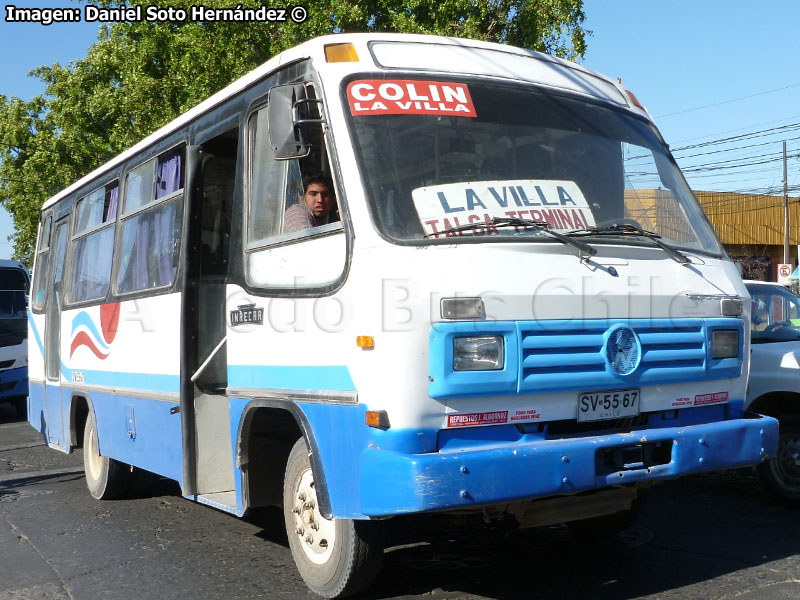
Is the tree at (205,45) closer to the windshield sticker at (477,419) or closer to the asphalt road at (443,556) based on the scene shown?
the asphalt road at (443,556)

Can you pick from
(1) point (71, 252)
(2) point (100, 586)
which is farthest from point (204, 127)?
(1) point (71, 252)

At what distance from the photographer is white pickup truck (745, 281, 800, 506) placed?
6.68 meters

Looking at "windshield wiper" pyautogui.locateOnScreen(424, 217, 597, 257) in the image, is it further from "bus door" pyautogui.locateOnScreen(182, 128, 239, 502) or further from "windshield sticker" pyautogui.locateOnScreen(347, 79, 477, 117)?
"bus door" pyautogui.locateOnScreen(182, 128, 239, 502)

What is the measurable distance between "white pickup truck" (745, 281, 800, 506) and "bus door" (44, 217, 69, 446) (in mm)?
6262

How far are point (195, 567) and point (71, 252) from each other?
14.5 feet

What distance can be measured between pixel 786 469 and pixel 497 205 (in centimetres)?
351

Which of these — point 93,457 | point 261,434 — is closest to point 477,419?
point 261,434

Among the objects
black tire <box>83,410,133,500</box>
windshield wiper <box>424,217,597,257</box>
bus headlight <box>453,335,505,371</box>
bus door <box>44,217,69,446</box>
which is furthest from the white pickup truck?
bus door <box>44,217,69,446</box>

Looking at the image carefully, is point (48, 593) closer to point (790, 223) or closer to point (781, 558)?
point (781, 558)

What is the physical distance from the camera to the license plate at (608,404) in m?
4.46

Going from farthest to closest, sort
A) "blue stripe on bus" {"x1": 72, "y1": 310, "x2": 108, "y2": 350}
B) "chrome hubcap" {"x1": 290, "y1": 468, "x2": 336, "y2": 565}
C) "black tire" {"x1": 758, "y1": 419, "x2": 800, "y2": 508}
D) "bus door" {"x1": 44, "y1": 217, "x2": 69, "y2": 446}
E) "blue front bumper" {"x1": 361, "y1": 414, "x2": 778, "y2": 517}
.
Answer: "bus door" {"x1": 44, "y1": 217, "x2": 69, "y2": 446}
"blue stripe on bus" {"x1": 72, "y1": 310, "x2": 108, "y2": 350}
"black tire" {"x1": 758, "y1": 419, "x2": 800, "y2": 508}
"chrome hubcap" {"x1": 290, "y1": 468, "x2": 336, "y2": 565}
"blue front bumper" {"x1": 361, "y1": 414, "x2": 778, "y2": 517}

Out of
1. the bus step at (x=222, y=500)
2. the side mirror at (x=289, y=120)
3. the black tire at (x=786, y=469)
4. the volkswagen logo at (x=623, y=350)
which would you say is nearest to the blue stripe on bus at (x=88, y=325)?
the bus step at (x=222, y=500)

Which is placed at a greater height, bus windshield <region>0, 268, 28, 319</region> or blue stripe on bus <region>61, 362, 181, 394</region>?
bus windshield <region>0, 268, 28, 319</region>

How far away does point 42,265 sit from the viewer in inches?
403
